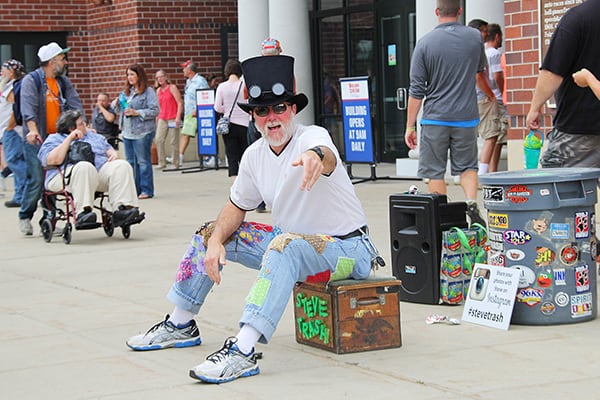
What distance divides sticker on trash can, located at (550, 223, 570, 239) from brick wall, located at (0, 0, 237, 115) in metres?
15.3

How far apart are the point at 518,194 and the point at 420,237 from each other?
889 mm

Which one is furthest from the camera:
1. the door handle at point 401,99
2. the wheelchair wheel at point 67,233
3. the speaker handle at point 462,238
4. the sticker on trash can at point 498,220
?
the door handle at point 401,99

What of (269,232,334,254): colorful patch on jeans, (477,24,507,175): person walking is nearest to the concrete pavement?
(269,232,334,254): colorful patch on jeans

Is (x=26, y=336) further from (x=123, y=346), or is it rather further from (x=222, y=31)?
(x=222, y=31)

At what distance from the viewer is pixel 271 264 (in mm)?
5312

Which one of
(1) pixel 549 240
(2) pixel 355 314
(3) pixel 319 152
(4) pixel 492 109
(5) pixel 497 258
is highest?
(4) pixel 492 109

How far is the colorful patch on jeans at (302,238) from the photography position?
5352 mm

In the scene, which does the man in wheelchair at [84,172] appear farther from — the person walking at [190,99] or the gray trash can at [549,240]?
the person walking at [190,99]

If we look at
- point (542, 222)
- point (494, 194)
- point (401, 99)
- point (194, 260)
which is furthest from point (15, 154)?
point (542, 222)

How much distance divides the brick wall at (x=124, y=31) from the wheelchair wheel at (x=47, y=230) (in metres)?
10.1

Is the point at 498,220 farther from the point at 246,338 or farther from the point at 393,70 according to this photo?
the point at 393,70

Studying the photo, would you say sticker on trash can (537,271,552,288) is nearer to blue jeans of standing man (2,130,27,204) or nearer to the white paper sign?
the white paper sign

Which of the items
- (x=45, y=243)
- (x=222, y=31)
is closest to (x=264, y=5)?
(x=222, y=31)

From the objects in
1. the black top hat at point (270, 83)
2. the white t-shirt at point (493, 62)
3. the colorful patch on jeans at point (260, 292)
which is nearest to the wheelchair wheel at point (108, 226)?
the white t-shirt at point (493, 62)
